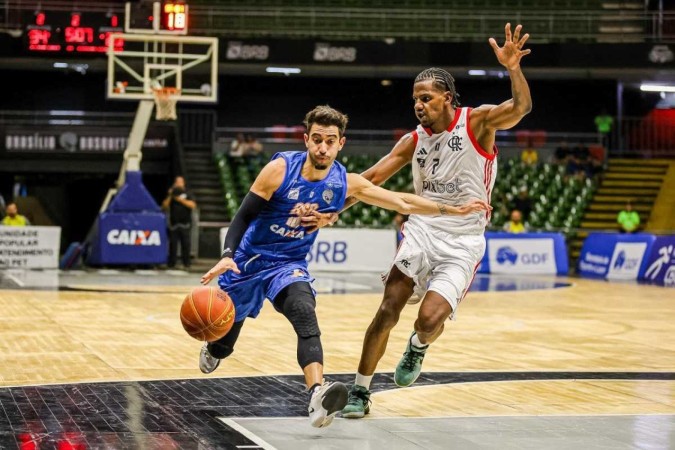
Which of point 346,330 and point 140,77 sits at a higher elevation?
→ point 140,77

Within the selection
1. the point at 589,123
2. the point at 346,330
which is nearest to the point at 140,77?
the point at 346,330

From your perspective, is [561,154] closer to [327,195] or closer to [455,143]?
[455,143]

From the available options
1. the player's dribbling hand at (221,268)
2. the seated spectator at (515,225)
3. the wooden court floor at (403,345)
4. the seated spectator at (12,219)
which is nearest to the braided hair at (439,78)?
the player's dribbling hand at (221,268)

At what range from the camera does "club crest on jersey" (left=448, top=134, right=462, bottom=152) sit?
24.0 feet

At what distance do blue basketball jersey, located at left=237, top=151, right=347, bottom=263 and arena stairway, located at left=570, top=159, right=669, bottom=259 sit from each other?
24380 mm

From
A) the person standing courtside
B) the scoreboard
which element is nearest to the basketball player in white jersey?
the person standing courtside

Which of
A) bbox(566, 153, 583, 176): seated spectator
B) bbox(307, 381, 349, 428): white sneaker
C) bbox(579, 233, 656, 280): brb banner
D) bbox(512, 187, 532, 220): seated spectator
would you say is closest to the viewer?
bbox(307, 381, 349, 428): white sneaker

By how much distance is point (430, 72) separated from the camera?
23.9 ft

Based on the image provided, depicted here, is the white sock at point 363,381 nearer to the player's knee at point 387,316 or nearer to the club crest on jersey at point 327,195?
the player's knee at point 387,316

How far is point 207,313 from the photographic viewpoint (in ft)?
21.5

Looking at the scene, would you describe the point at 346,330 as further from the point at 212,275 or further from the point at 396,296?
the point at 212,275

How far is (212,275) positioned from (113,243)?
1805 cm

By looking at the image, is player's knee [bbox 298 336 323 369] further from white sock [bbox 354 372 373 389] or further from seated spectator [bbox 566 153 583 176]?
seated spectator [bbox 566 153 583 176]

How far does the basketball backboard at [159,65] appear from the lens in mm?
23047
